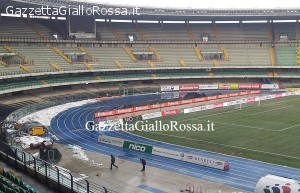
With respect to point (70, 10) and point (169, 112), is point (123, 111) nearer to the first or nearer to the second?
point (169, 112)

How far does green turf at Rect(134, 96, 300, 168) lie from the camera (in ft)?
91.5

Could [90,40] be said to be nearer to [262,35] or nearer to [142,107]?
[142,107]

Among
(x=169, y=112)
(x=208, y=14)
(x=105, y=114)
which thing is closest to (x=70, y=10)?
(x=208, y=14)

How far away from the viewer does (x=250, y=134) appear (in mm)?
34062

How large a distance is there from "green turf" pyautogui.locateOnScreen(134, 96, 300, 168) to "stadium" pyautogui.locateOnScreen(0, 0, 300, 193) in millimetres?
106

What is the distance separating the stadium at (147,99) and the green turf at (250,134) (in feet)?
0.35

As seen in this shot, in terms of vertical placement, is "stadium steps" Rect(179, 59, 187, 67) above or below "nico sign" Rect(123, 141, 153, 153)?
above

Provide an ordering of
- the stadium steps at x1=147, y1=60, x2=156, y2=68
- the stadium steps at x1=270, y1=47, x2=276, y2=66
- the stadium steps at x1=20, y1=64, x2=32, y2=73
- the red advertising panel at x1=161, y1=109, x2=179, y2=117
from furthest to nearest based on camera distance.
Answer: the stadium steps at x1=270, y1=47, x2=276, y2=66 → the stadium steps at x1=147, y1=60, x2=156, y2=68 → the stadium steps at x1=20, y1=64, x2=32, y2=73 → the red advertising panel at x1=161, y1=109, x2=179, y2=117

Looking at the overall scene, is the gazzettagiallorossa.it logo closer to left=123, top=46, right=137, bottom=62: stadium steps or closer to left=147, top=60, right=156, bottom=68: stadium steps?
left=123, top=46, right=137, bottom=62: stadium steps

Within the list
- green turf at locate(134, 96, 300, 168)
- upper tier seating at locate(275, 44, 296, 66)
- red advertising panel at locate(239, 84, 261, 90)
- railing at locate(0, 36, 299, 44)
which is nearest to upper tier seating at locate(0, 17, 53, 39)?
railing at locate(0, 36, 299, 44)

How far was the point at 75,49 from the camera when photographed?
67188mm

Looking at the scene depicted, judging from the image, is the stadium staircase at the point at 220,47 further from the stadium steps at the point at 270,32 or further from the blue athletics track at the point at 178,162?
the blue athletics track at the point at 178,162

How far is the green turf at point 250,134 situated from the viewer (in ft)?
91.5

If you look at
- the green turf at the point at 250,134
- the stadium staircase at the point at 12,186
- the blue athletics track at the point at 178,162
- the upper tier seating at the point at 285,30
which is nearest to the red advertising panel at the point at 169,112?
the green turf at the point at 250,134
